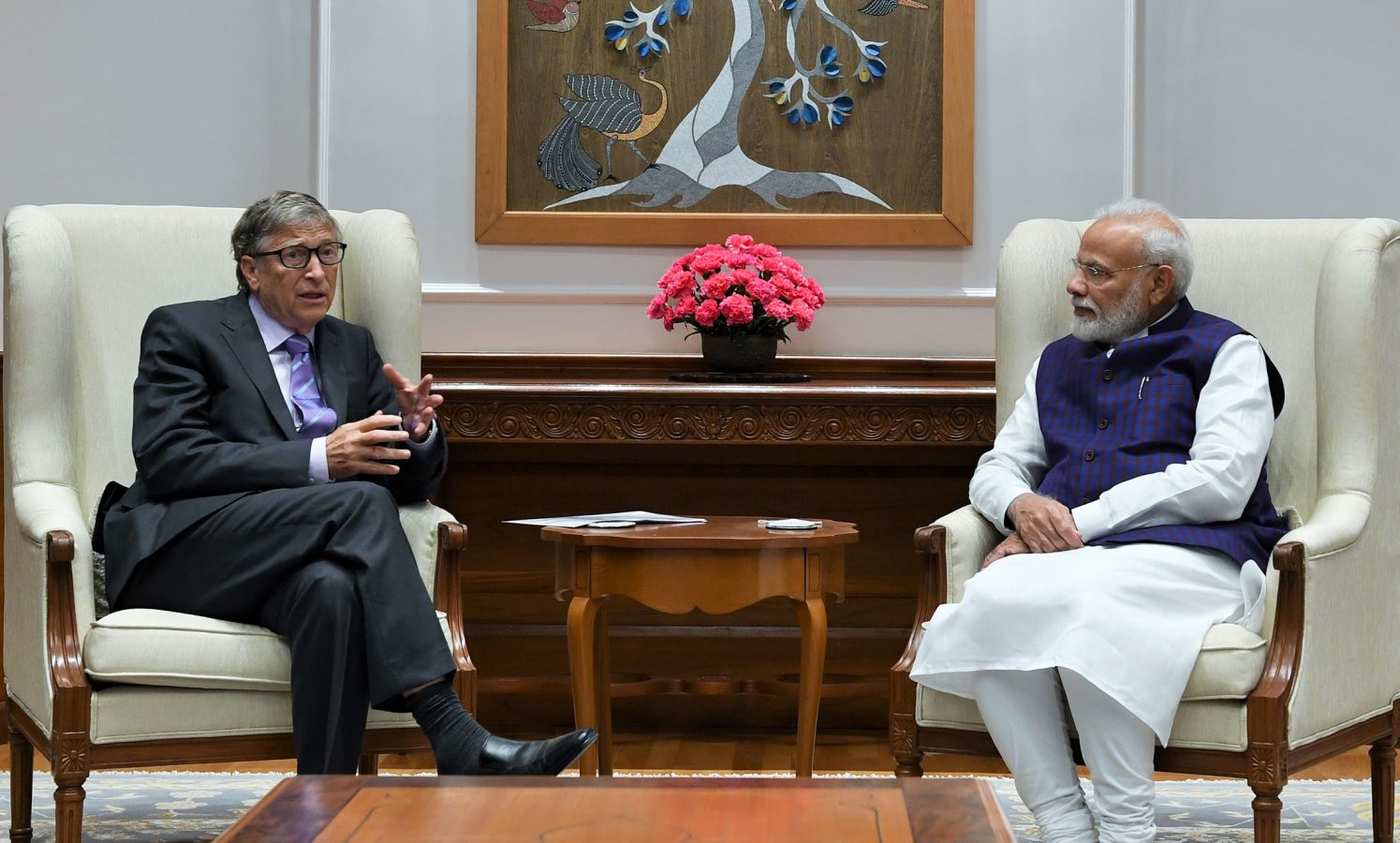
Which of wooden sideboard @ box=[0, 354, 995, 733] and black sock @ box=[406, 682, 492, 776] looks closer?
black sock @ box=[406, 682, 492, 776]

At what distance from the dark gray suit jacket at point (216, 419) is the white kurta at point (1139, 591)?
1194 millimetres

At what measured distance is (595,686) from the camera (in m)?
3.55

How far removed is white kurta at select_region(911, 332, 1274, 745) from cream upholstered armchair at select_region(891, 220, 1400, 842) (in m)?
0.07

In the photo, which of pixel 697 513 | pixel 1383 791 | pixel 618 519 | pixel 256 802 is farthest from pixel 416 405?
pixel 1383 791

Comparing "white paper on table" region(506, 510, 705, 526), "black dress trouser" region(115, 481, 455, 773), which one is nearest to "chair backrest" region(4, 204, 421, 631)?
"black dress trouser" region(115, 481, 455, 773)

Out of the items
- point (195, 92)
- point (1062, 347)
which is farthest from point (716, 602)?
point (195, 92)

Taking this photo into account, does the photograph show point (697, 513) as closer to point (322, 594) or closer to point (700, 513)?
point (700, 513)

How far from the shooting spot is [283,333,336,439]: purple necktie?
3225 mm

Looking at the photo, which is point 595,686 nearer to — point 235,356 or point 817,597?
point 817,597

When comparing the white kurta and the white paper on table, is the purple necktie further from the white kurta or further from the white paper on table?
the white kurta

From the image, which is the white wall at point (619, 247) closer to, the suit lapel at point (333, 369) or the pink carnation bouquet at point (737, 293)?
the pink carnation bouquet at point (737, 293)

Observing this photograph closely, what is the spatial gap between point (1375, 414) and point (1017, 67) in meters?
1.81

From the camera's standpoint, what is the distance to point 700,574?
304 cm

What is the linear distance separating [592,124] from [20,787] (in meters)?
2.41
